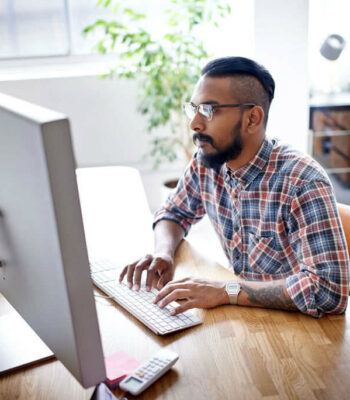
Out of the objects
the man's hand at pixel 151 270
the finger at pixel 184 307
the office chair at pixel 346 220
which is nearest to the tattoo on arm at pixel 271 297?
the finger at pixel 184 307

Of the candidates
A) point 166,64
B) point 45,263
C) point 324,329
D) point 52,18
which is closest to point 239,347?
point 324,329

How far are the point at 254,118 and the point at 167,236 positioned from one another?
1.40ft

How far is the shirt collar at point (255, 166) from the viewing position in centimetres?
163

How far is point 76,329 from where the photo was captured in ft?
2.78

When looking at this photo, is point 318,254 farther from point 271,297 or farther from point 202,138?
point 202,138

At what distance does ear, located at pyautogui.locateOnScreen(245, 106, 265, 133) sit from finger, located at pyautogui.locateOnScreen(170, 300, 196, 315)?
58 cm

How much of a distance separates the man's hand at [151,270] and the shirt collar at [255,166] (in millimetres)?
320

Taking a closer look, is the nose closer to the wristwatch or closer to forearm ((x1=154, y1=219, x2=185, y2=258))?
forearm ((x1=154, y1=219, x2=185, y2=258))

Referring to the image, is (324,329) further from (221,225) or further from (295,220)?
(221,225)

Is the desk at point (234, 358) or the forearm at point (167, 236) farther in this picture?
the forearm at point (167, 236)

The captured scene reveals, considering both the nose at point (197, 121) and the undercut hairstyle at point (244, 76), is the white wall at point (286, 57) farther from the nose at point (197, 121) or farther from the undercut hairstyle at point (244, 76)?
the nose at point (197, 121)

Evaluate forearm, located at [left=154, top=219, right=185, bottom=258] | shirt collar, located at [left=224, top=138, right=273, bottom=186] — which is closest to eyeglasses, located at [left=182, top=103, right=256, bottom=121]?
shirt collar, located at [left=224, top=138, right=273, bottom=186]

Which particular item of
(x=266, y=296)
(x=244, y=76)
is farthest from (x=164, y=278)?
(x=244, y=76)

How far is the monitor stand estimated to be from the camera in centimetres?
116
